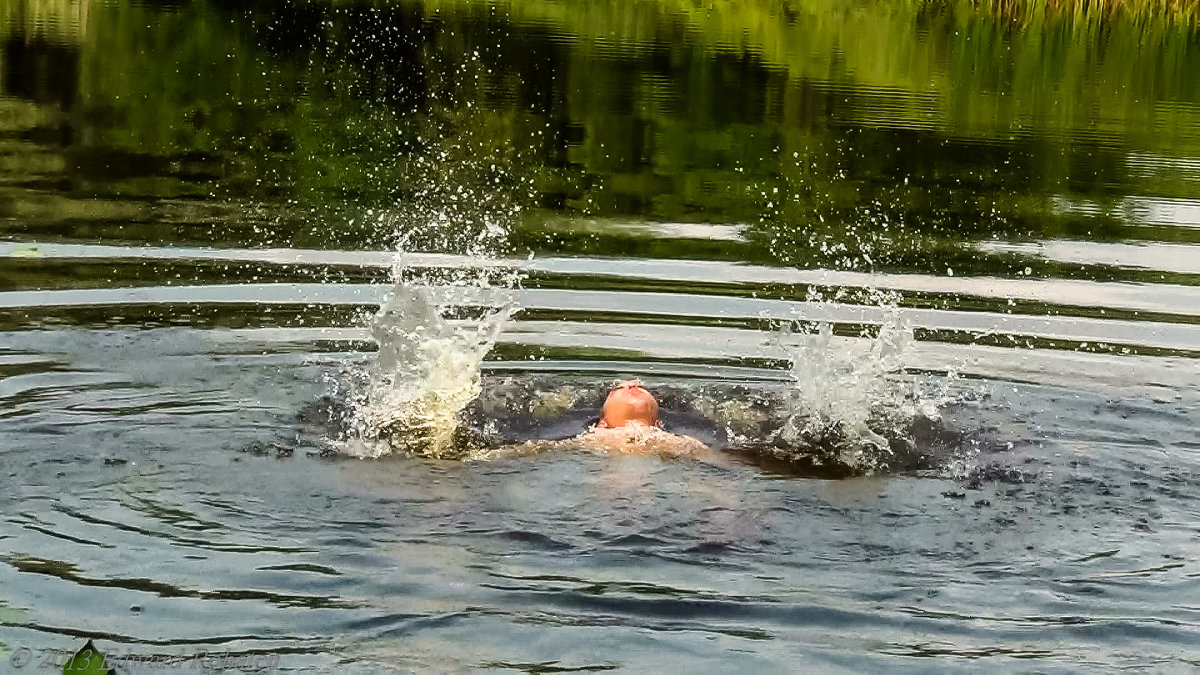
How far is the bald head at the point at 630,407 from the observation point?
8.56 metres

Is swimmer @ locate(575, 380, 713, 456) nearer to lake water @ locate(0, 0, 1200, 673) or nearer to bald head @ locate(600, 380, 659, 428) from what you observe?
bald head @ locate(600, 380, 659, 428)

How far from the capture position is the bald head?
8562 mm

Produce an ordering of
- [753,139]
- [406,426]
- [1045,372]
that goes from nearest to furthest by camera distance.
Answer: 1. [406,426]
2. [1045,372]
3. [753,139]

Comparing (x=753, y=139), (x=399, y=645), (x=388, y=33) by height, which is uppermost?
(x=388, y=33)

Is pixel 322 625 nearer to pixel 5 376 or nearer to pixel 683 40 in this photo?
pixel 5 376

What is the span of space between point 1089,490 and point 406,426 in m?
3.51

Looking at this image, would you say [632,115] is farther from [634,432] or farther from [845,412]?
[634,432]

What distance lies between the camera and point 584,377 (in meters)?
10.2

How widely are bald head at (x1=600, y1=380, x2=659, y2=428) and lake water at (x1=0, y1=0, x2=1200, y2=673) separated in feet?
1.43

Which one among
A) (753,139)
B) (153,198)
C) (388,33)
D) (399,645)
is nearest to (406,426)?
(399,645)

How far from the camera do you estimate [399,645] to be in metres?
→ 6.05

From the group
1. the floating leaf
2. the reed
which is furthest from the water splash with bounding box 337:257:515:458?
the reed

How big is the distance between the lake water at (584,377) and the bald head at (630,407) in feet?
1.43

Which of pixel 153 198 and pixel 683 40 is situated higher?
pixel 683 40
